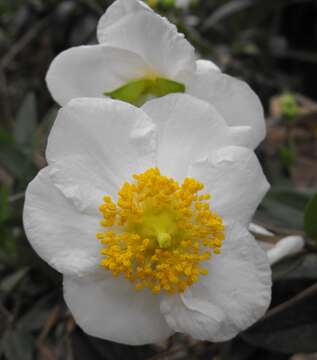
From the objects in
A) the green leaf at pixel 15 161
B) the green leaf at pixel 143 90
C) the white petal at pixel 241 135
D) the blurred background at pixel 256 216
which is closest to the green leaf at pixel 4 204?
the blurred background at pixel 256 216

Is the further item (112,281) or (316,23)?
(316,23)

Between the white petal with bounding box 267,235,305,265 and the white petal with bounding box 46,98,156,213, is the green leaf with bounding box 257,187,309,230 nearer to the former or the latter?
the white petal with bounding box 267,235,305,265

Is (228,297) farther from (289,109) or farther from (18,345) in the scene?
(289,109)

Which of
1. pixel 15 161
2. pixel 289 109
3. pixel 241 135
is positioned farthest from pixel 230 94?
pixel 289 109

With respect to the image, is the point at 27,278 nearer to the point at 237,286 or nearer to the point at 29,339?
the point at 29,339

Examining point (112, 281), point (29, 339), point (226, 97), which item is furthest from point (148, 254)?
point (29, 339)

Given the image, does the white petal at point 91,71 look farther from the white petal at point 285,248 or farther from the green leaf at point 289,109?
the green leaf at point 289,109

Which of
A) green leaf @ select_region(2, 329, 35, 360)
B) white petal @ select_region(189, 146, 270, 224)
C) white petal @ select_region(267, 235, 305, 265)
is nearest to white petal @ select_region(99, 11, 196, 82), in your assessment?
white petal @ select_region(189, 146, 270, 224)
